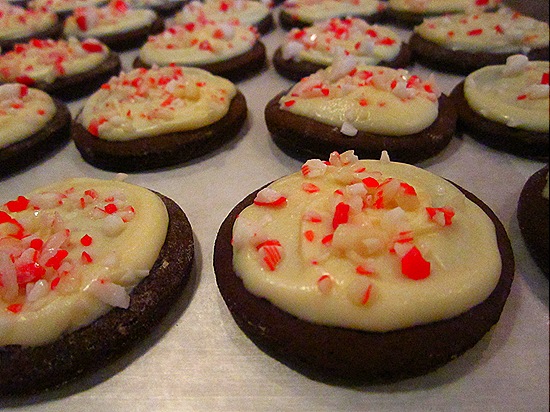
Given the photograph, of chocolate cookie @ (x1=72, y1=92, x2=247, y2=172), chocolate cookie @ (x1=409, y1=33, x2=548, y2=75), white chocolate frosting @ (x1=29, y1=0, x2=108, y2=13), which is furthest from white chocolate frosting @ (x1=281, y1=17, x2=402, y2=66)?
white chocolate frosting @ (x1=29, y1=0, x2=108, y2=13)

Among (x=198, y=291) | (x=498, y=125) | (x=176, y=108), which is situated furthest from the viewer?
(x=176, y=108)

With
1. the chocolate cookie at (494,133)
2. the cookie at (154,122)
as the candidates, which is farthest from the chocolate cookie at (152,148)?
the chocolate cookie at (494,133)

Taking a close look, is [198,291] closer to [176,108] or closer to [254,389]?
[254,389]

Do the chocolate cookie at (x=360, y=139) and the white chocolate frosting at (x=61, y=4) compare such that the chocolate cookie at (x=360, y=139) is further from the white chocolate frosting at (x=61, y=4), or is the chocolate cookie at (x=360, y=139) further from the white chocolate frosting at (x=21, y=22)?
the white chocolate frosting at (x=61, y=4)

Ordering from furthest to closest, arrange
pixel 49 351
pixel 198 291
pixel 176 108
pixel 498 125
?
pixel 176 108
pixel 498 125
pixel 198 291
pixel 49 351

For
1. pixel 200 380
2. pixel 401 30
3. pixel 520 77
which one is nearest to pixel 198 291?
pixel 200 380

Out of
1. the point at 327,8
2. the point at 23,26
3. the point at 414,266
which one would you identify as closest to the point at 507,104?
the point at 414,266

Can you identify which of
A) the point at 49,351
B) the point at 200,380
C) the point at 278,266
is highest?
the point at 278,266
